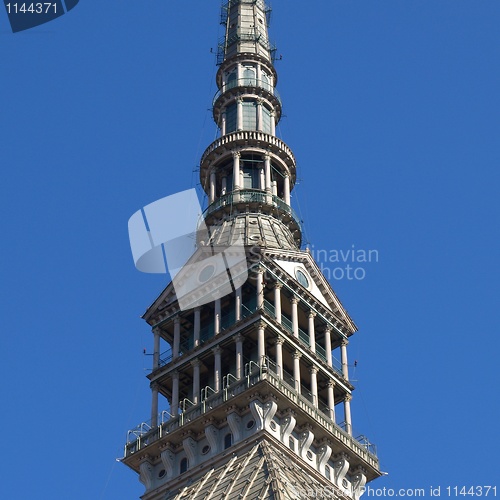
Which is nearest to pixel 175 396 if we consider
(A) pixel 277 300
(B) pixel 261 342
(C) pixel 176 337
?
(C) pixel 176 337

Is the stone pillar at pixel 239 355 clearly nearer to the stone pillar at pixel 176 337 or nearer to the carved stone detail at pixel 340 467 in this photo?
the stone pillar at pixel 176 337

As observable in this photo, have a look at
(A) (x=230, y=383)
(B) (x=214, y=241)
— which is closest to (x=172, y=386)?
(A) (x=230, y=383)

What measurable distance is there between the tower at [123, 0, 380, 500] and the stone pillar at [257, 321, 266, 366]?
0.14 metres

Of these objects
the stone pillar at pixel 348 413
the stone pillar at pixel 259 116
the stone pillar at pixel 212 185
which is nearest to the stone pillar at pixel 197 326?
the stone pillar at pixel 348 413

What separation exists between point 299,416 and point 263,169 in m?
26.9

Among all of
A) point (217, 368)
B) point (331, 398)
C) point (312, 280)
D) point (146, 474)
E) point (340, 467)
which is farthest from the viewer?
point (312, 280)

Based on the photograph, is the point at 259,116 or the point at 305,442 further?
the point at 259,116

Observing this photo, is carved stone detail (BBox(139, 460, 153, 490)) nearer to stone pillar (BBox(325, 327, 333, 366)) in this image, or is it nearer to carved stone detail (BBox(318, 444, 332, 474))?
carved stone detail (BBox(318, 444, 332, 474))

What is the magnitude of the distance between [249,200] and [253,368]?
19.3 meters

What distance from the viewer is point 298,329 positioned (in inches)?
3802

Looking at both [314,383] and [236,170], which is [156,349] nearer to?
[314,383]

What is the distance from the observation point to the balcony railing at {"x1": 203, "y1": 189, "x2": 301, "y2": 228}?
105 meters

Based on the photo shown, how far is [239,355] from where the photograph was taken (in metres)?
90.8

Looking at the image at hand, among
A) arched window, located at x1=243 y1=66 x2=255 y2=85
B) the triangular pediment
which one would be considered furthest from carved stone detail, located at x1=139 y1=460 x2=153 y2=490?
arched window, located at x1=243 y1=66 x2=255 y2=85
